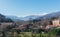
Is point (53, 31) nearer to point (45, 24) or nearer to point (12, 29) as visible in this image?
point (45, 24)

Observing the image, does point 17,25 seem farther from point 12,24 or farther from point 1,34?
point 1,34

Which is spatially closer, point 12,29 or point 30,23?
point 12,29

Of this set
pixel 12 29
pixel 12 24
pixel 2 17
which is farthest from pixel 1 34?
pixel 2 17

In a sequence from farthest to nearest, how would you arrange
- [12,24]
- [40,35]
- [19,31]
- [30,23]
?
[30,23], [12,24], [19,31], [40,35]

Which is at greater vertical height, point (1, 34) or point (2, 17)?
point (2, 17)

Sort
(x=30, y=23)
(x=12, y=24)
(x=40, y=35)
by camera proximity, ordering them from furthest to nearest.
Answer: (x=30, y=23) < (x=12, y=24) < (x=40, y=35)

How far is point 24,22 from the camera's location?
629 centimetres

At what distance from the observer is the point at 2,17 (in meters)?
6.38

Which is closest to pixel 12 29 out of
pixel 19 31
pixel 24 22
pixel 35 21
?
pixel 19 31

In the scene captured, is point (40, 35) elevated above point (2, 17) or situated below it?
below

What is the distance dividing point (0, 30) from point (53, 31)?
6.30ft

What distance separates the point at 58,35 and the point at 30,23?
1674 millimetres

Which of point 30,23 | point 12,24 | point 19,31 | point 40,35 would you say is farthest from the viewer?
point 30,23

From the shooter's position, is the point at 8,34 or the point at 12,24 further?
the point at 12,24
